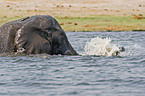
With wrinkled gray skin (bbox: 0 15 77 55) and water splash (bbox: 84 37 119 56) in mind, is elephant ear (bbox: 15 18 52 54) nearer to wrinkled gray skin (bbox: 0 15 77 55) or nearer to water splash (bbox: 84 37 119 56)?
wrinkled gray skin (bbox: 0 15 77 55)

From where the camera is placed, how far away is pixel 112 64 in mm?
11523

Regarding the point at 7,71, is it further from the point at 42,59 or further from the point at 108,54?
the point at 108,54

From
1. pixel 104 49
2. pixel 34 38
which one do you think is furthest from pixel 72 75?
pixel 104 49

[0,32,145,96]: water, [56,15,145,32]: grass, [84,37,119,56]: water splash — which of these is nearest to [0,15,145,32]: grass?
[56,15,145,32]: grass

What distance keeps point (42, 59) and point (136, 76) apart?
12.4 ft

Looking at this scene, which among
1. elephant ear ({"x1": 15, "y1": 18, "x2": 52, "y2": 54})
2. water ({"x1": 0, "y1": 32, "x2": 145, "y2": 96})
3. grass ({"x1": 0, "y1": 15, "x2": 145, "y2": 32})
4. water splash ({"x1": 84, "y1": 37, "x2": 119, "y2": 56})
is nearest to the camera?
water ({"x1": 0, "y1": 32, "x2": 145, "y2": 96})

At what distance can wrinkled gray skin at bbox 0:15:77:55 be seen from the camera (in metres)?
12.1

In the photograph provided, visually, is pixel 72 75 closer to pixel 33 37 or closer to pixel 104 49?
pixel 33 37

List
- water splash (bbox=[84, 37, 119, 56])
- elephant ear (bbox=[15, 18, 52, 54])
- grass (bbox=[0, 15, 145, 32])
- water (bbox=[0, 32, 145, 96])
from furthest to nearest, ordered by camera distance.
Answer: grass (bbox=[0, 15, 145, 32]), water splash (bbox=[84, 37, 119, 56]), elephant ear (bbox=[15, 18, 52, 54]), water (bbox=[0, 32, 145, 96])

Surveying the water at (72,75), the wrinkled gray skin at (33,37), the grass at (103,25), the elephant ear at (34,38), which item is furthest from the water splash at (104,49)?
the grass at (103,25)

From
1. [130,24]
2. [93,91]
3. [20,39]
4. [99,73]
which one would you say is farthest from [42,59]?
[130,24]

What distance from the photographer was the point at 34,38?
1214 cm

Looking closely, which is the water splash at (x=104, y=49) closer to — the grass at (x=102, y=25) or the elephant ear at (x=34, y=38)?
the elephant ear at (x=34, y=38)

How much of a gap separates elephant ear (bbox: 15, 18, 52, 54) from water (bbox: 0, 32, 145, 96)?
11.0 inches
